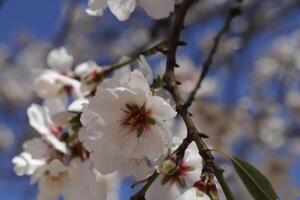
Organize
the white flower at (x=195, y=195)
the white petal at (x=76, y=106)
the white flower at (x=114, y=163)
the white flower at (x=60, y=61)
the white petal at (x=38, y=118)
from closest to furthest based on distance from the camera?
the white flower at (x=195, y=195) < the white flower at (x=114, y=163) < the white petal at (x=76, y=106) < the white petal at (x=38, y=118) < the white flower at (x=60, y=61)

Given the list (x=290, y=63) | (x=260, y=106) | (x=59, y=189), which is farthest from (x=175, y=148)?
(x=290, y=63)

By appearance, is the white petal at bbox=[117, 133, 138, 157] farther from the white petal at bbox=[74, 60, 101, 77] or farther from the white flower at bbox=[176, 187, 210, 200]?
the white petal at bbox=[74, 60, 101, 77]

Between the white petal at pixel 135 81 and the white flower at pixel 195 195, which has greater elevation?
the white petal at pixel 135 81

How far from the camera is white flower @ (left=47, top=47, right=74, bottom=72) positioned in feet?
4.37

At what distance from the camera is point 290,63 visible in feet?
15.0

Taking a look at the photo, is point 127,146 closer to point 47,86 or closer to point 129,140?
point 129,140

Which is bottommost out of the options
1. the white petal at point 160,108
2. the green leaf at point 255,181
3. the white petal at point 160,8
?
the green leaf at point 255,181

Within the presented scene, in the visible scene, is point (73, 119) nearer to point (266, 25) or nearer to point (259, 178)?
point (259, 178)

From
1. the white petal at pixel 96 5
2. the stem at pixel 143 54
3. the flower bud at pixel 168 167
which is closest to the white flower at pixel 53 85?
the stem at pixel 143 54

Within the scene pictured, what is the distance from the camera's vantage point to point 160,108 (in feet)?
2.67

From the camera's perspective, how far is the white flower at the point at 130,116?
0.81m

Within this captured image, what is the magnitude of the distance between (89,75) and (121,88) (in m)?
0.35

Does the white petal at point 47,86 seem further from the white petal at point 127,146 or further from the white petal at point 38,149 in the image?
the white petal at point 127,146

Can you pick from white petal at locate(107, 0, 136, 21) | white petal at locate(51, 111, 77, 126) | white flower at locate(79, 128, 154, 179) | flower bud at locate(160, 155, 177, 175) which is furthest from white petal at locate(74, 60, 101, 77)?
flower bud at locate(160, 155, 177, 175)
